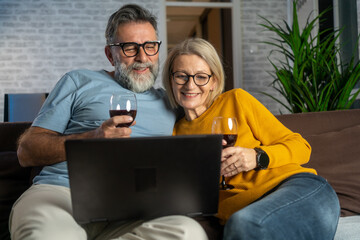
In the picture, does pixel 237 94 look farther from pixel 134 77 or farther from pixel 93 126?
pixel 93 126

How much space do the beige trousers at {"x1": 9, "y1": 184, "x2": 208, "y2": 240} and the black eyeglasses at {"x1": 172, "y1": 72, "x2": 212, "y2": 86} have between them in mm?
655

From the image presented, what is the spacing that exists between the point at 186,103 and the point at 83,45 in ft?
13.8

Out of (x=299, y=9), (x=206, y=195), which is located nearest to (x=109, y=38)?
(x=206, y=195)

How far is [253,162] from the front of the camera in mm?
1414

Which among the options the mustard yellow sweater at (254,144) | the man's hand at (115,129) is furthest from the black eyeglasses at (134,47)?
the man's hand at (115,129)

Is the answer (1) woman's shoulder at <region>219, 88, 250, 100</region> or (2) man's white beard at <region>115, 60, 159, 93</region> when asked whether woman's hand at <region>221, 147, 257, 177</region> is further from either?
(2) man's white beard at <region>115, 60, 159, 93</region>

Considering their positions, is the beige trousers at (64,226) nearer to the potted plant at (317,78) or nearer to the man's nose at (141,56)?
the man's nose at (141,56)

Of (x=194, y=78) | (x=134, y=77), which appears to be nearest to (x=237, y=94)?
(x=194, y=78)

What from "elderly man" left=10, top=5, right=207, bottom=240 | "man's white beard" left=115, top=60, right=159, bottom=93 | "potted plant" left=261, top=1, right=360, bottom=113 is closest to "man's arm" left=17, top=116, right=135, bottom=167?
"elderly man" left=10, top=5, right=207, bottom=240

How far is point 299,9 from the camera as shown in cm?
533

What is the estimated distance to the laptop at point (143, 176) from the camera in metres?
1.02

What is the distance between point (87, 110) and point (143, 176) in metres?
0.74

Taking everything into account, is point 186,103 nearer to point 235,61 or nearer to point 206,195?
point 206,195

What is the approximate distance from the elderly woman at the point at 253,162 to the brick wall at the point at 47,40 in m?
3.96
